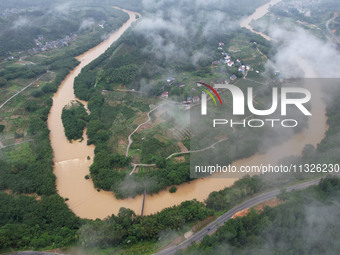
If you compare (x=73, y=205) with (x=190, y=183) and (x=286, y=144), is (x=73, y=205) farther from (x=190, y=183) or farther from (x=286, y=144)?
(x=286, y=144)

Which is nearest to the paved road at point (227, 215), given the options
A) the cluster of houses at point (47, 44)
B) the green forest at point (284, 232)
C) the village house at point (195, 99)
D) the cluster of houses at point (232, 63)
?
the green forest at point (284, 232)

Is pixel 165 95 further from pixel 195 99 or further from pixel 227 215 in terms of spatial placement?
pixel 227 215

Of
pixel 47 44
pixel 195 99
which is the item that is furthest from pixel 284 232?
pixel 47 44

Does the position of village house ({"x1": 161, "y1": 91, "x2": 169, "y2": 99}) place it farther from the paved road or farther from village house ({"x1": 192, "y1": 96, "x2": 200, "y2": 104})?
the paved road

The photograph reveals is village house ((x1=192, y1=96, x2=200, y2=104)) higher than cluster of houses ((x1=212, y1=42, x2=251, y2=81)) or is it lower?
lower

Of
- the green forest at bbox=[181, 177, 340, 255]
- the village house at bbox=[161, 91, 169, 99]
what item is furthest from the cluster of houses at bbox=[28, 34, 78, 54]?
the green forest at bbox=[181, 177, 340, 255]
